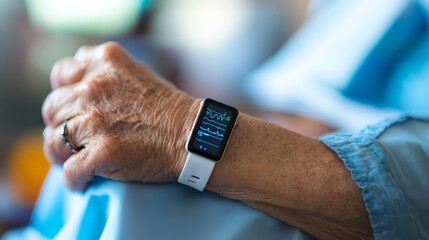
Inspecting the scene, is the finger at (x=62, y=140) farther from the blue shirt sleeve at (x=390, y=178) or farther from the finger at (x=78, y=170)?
the blue shirt sleeve at (x=390, y=178)

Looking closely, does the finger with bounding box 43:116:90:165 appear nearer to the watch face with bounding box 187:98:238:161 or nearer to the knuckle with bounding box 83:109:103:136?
the knuckle with bounding box 83:109:103:136

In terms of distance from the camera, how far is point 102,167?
58 cm

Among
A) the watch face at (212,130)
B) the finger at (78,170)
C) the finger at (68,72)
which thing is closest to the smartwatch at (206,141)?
the watch face at (212,130)

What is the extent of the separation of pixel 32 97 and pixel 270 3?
127cm

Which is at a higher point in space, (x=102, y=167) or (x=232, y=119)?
(x=232, y=119)

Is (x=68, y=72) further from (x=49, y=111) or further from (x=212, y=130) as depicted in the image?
(x=212, y=130)

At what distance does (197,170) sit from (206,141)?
3cm

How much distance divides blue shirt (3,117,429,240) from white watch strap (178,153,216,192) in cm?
3

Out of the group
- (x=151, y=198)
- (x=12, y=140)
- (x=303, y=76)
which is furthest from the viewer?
(x=12, y=140)

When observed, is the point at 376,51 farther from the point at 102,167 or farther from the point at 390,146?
the point at 102,167

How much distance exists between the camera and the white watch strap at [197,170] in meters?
0.56

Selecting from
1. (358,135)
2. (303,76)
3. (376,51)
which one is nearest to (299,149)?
(358,135)

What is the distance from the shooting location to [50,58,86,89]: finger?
2.30 feet

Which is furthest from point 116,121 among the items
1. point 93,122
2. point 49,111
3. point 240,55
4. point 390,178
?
point 240,55
